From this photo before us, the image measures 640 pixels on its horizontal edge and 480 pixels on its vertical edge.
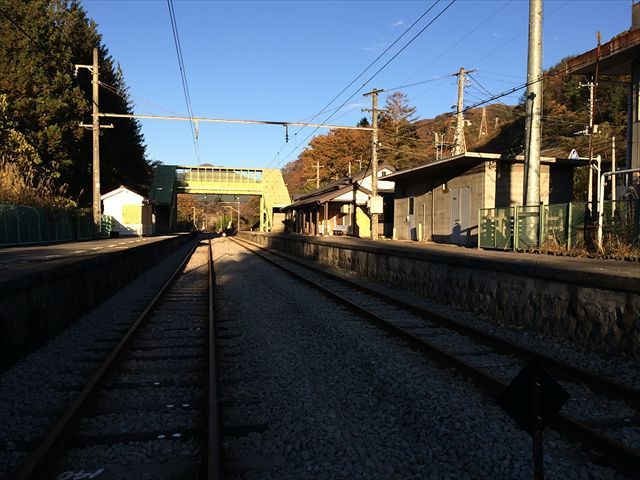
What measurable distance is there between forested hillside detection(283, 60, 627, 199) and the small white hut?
27.8 m

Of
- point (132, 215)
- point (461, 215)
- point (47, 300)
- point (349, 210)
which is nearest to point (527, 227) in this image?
point (461, 215)

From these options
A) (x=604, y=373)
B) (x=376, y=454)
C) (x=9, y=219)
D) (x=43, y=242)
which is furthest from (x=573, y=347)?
(x=43, y=242)

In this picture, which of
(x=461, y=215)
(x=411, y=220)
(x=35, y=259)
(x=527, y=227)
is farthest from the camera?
(x=411, y=220)

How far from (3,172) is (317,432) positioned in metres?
26.5

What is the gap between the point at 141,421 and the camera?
15.3ft

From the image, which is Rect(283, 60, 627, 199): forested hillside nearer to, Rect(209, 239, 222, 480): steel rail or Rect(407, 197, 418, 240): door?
Rect(407, 197, 418, 240): door

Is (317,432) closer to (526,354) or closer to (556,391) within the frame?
(556,391)

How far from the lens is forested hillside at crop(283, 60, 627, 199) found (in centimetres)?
4809

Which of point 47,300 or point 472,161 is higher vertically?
point 472,161

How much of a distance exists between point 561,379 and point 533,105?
14.9 metres

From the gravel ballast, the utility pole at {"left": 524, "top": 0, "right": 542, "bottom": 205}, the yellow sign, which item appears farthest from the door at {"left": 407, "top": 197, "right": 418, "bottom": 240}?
the yellow sign

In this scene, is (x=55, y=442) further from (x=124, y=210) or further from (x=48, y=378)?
(x=124, y=210)

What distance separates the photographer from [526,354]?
669 centimetres

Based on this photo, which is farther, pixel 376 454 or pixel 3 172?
pixel 3 172
